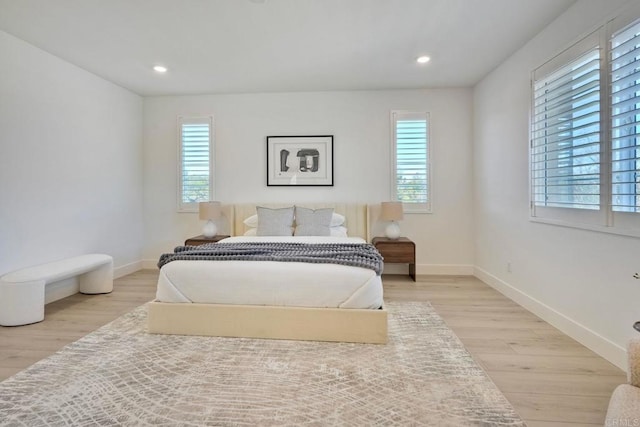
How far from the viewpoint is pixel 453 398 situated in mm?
1821

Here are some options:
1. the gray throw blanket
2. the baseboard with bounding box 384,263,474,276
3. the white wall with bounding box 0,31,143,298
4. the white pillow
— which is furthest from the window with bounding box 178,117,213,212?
the baseboard with bounding box 384,263,474,276

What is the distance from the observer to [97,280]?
12.5ft

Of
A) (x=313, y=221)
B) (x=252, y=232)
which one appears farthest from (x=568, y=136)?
(x=252, y=232)

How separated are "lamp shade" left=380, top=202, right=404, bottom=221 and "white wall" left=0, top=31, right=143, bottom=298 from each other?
3715 mm

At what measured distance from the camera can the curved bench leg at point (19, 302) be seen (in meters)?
2.84

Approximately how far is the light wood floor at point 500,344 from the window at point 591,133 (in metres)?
0.94

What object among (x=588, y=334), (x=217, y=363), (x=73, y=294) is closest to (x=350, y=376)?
(x=217, y=363)

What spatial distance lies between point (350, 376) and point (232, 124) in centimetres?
405

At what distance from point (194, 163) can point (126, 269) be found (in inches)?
71.9

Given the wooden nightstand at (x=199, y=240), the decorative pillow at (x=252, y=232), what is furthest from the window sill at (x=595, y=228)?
the wooden nightstand at (x=199, y=240)

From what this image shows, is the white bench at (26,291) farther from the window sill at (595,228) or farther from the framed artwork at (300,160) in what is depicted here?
the window sill at (595,228)

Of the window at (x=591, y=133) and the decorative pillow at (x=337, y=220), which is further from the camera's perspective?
the decorative pillow at (x=337, y=220)

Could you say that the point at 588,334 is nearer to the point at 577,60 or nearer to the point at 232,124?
the point at 577,60

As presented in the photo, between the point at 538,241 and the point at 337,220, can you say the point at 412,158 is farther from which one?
the point at 538,241
